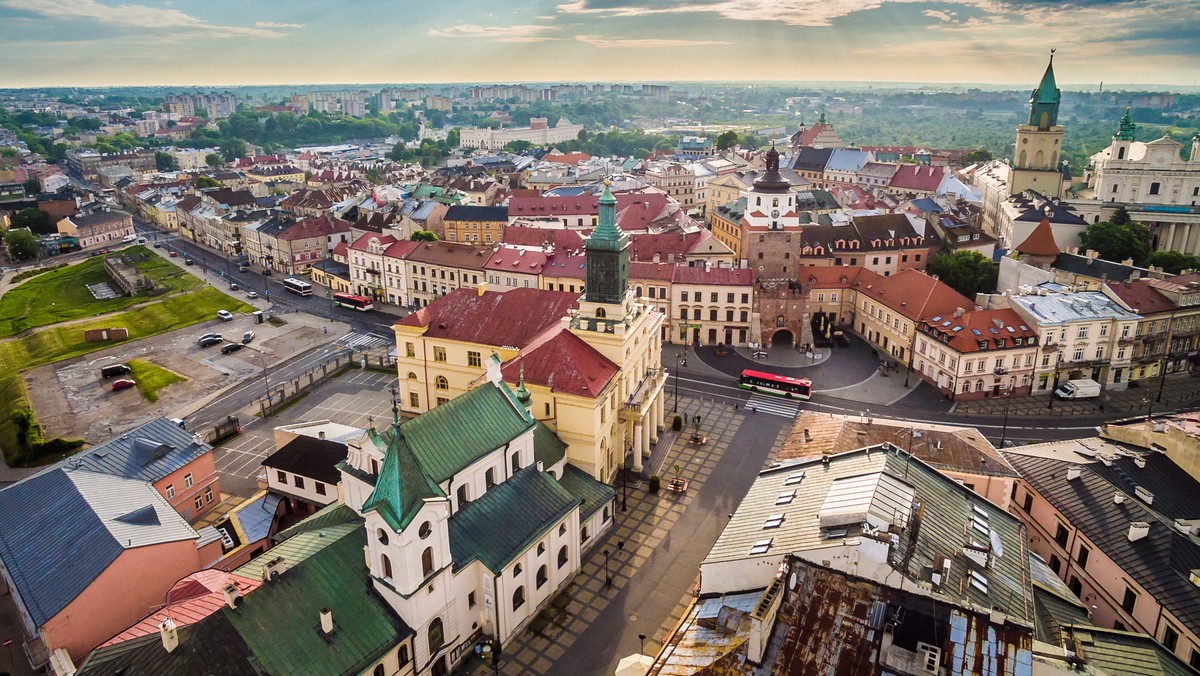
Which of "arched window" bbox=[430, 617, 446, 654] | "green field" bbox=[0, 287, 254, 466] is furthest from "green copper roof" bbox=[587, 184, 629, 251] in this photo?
"green field" bbox=[0, 287, 254, 466]

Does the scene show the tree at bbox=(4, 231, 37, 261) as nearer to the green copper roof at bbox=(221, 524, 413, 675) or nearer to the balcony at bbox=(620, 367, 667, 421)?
the balcony at bbox=(620, 367, 667, 421)

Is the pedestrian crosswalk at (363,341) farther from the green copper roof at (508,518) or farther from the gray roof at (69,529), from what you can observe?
the green copper roof at (508,518)

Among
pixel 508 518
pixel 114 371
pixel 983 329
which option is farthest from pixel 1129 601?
pixel 114 371

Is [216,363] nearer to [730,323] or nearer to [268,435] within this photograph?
[268,435]

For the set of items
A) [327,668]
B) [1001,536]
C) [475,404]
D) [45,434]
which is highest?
[475,404]

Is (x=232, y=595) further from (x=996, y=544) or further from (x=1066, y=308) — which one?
(x=1066, y=308)

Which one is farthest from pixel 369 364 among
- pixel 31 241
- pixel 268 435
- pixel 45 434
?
pixel 31 241
